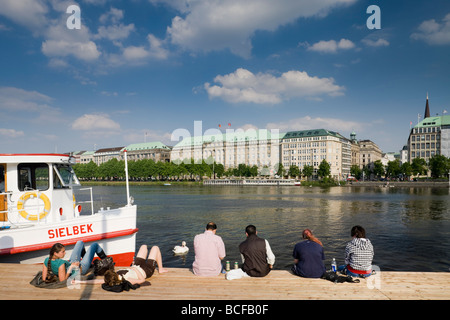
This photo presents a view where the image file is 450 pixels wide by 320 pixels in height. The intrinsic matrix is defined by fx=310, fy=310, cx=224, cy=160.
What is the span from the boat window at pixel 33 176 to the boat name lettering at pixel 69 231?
256cm

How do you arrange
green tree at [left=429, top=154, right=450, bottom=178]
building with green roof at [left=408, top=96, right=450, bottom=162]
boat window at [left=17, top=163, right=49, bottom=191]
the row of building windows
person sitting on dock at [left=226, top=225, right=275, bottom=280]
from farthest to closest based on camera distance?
the row of building windows, building with green roof at [left=408, top=96, right=450, bottom=162], green tree at [left=429, top=154, right=450, bottom=178], boat window at [left=17, top=163, right=49, bottom=191], person sitting on dock at [left=226, top=225, right=275, bottom=280]

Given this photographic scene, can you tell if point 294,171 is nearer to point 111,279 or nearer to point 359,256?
point 359,256

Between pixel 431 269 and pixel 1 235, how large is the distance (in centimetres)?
2278

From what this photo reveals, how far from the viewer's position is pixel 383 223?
1380 inches

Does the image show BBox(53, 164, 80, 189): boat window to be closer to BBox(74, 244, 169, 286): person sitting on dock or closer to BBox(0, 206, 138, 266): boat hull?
BBox(0, 206, 138, 266): boat hull

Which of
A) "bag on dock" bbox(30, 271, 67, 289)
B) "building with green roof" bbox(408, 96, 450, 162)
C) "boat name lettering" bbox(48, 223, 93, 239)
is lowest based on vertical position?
"bag on dock" bbox(30, 271, 67, 289)

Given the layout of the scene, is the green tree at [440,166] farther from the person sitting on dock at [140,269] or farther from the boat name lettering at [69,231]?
the person sitting on dock at [140,269]

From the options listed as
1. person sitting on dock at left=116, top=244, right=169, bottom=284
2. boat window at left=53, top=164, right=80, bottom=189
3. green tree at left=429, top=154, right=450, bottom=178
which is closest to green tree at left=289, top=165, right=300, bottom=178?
green tree at left=429, top=154, right=450, bottom=178

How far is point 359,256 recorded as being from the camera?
984cm

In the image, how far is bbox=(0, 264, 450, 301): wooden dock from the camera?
8.33 m

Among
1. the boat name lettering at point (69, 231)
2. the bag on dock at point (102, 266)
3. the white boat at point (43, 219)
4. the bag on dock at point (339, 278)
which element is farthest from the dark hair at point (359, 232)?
the boat name lettering at point (69, 231)

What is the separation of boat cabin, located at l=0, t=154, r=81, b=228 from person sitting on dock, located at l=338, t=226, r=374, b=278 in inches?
532

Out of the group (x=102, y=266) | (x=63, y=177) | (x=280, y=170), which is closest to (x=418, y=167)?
(x=280, y=170)

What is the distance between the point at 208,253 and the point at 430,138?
196385 millimetres
